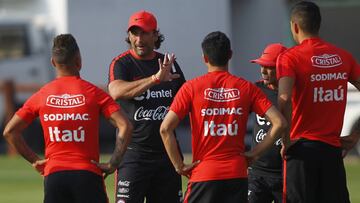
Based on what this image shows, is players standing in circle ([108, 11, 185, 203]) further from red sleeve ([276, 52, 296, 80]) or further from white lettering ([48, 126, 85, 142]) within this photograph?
white lettering ([48, 126, 85, 142])

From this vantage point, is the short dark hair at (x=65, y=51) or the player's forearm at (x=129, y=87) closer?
the short dark hair at (x=65, y=51)

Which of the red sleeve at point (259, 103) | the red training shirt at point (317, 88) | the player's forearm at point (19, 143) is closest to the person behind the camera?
the red sleeve at point (259, 103)

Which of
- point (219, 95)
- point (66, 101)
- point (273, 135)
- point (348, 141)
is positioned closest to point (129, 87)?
point (66, 101)

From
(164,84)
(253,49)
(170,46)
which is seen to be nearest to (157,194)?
(164,84)

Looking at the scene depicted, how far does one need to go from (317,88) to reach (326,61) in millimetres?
231

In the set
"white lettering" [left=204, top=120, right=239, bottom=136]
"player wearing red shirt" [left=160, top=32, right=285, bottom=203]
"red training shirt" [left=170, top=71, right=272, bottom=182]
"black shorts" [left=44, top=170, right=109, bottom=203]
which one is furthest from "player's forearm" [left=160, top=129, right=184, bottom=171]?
"black shorts" [left=44, top=170, right=109, bottom=203]

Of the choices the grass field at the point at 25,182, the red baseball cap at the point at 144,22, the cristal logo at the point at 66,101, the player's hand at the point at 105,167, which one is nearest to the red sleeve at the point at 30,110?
the cristal logo at the point at 66,101

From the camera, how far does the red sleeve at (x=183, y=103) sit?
28.4ft

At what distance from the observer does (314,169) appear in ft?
30.7

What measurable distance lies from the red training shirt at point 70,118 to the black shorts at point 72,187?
1.8 inches

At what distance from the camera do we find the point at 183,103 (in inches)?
342

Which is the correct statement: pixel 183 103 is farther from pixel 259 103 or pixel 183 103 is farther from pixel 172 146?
pixel 259 103

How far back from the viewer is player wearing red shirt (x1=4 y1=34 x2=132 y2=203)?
8680 millimetres

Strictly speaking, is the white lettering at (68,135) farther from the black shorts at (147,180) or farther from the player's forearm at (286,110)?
the player's forearm at (286,110)
